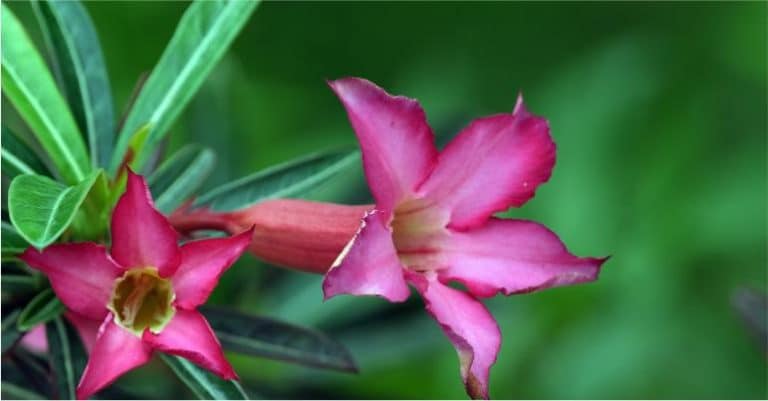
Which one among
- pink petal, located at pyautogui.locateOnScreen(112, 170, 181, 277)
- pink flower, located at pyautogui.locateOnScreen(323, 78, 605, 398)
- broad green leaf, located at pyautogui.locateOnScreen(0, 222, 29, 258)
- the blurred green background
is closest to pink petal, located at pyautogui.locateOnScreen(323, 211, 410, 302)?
pink flower, located at pyautogui.locateOnScreen(323, 78, 605, 398)

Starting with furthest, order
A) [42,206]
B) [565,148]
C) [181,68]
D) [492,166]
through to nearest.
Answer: [565,148]
[181,68]
[492,166]
[42,206]

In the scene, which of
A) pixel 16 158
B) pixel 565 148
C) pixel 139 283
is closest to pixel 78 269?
pixel 139 283

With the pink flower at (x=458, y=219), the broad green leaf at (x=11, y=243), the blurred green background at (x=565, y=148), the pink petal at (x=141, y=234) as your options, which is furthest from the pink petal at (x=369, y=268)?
the blurred green background at (x=565, y=148)

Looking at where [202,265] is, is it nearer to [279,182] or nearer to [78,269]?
[78,269]

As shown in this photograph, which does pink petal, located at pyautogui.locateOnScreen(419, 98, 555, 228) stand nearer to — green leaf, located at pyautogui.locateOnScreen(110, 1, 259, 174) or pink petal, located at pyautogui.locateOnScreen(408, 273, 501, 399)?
pink petal, located at pyautogui.locateOnScreen(408, 273, 501, 399)

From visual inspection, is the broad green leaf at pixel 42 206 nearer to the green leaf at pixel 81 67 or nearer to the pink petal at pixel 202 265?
the pink petal at pixel 202 265

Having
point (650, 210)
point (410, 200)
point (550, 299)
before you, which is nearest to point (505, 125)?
point (410, 200)

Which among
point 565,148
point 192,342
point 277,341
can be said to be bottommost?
point 565,148
